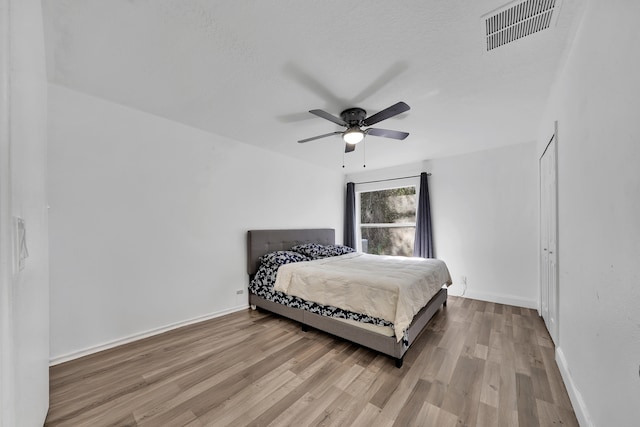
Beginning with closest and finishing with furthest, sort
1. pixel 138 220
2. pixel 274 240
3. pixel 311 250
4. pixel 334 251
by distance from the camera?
pixel 138 220 → pixel 274 240 → pixel 311 250 → pixel 334 251

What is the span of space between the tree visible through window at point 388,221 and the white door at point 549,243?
1.99 metres

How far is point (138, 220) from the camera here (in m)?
2.54

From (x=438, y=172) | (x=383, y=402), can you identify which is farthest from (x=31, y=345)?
(x=438, y=172)

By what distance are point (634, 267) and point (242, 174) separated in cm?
357

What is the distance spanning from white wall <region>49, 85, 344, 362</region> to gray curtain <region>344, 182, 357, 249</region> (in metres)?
2.23

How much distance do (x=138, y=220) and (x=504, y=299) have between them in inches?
195

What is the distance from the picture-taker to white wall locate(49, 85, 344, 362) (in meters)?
2.13

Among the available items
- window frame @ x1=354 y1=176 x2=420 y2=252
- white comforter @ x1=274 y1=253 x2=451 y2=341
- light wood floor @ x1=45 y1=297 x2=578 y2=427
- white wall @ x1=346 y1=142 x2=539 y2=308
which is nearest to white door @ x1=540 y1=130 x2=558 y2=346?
light wood floor @ x1=45 y1=297 x2=578 y2=427

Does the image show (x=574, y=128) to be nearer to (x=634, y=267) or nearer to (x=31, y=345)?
(x=634, y=267)

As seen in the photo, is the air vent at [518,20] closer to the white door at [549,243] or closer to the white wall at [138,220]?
the white door at [549,243]

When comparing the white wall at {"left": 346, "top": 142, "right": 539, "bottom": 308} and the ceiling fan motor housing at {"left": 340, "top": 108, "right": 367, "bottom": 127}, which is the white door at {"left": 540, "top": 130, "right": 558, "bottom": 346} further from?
the ceiling fan motor housing at {"left": 340, "top": 108, "right": 367, "bottom": 127}

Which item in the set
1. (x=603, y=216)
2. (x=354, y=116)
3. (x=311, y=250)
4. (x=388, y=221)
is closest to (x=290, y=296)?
(x=311, y=250)

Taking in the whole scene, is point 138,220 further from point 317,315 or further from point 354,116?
point 354,116

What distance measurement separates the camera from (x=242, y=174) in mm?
3508
